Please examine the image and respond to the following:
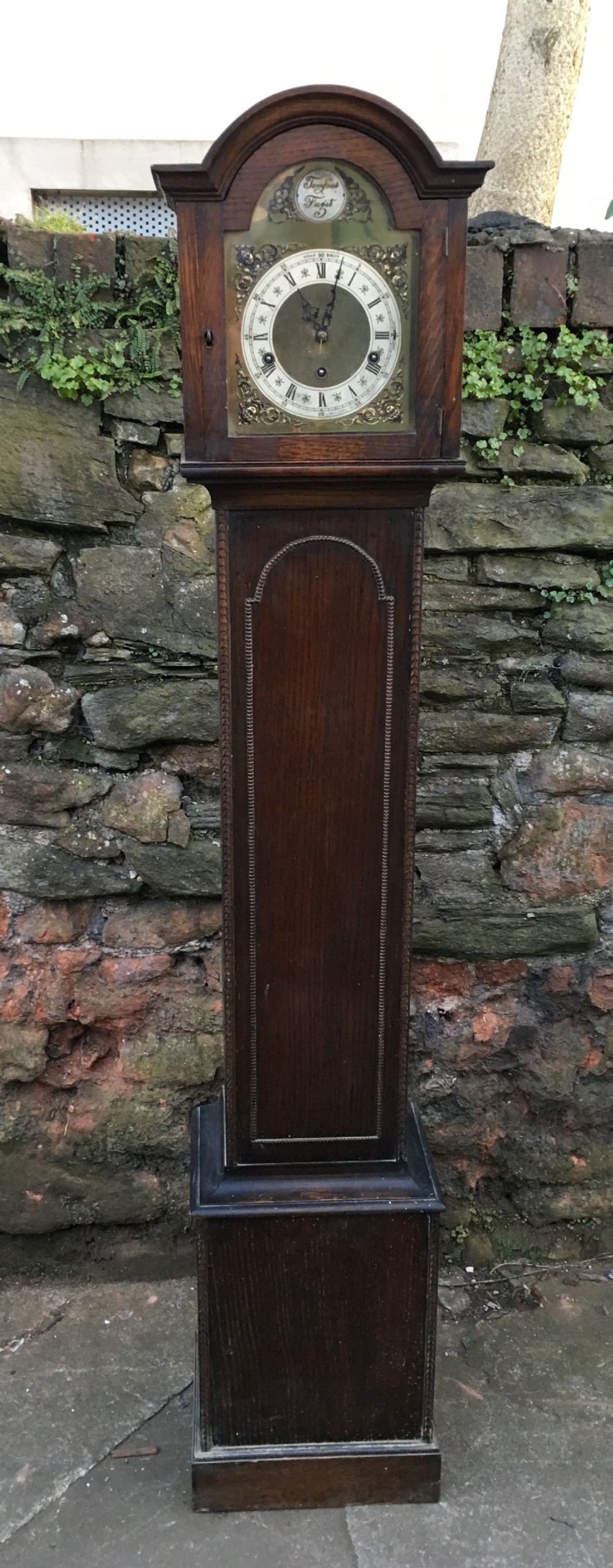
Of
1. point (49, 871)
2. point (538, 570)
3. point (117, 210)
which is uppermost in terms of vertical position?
point (117, 210)

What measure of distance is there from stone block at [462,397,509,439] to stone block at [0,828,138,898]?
1.22 m

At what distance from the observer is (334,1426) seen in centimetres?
214

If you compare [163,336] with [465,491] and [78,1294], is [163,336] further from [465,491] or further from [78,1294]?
[78,1294]

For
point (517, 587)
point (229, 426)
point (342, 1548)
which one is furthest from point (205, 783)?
point (342, 1548)

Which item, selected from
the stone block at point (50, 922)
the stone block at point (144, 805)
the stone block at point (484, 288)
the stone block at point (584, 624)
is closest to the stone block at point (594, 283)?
the stone block at point (484, 288)

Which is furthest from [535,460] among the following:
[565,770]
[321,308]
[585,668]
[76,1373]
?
[76,1373]

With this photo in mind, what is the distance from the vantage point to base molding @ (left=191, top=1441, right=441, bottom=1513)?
2135 millimetres

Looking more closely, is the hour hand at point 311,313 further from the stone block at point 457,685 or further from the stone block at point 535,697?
the stone block at point 535,697

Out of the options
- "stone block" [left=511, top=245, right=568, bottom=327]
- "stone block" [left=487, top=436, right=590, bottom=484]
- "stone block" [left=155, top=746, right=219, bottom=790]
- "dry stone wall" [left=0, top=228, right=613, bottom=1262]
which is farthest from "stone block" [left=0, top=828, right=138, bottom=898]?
"stone block" [left=511, top=245, right=568, bottom=327]

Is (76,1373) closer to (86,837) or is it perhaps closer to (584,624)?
(86,837)

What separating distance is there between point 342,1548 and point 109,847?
1.53 m

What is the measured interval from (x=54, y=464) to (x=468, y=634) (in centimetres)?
104

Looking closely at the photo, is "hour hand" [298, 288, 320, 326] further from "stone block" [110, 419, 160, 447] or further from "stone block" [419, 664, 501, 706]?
"stone block" [419, 664, 501, 706]

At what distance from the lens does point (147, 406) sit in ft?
8.11
